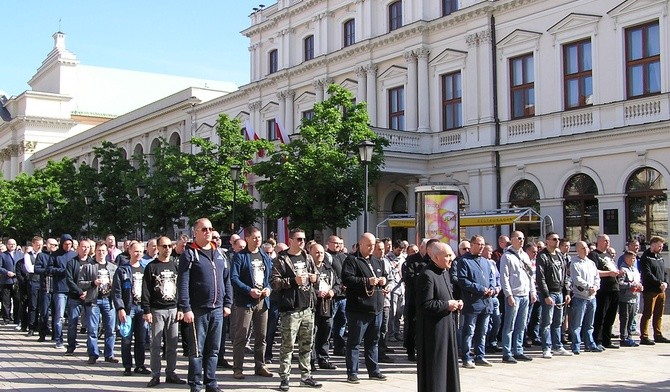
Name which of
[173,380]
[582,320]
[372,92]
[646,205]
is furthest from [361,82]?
[173,380]

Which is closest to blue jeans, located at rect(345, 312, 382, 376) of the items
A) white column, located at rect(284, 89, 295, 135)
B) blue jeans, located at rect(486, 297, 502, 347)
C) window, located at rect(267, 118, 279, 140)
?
blue jeans, located at rect(486, 297, 502, 347)

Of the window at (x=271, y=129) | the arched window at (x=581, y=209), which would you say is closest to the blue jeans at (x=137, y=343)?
the arched window at (x=581, y=209)

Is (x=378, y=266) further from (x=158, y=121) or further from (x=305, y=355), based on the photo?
(x=158, y=121)

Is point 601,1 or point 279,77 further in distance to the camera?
point 279,77

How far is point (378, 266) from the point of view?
11828 mm

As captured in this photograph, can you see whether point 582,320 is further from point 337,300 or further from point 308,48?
point 308,48

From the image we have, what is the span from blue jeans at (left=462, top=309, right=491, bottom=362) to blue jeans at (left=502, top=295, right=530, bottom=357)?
1.55 feet

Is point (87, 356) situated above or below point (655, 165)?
below

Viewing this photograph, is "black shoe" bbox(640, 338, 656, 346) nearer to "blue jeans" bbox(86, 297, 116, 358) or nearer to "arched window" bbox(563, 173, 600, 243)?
"blue jeans" bbox(86, 297, 116, 358)

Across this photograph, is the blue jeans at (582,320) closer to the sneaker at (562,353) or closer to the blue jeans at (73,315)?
A: the sneaker at (562,353)

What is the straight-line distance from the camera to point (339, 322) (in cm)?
1398

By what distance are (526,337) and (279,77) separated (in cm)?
3012

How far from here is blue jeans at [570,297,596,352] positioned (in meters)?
14.0

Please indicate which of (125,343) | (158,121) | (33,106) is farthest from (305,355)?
(33,106)
